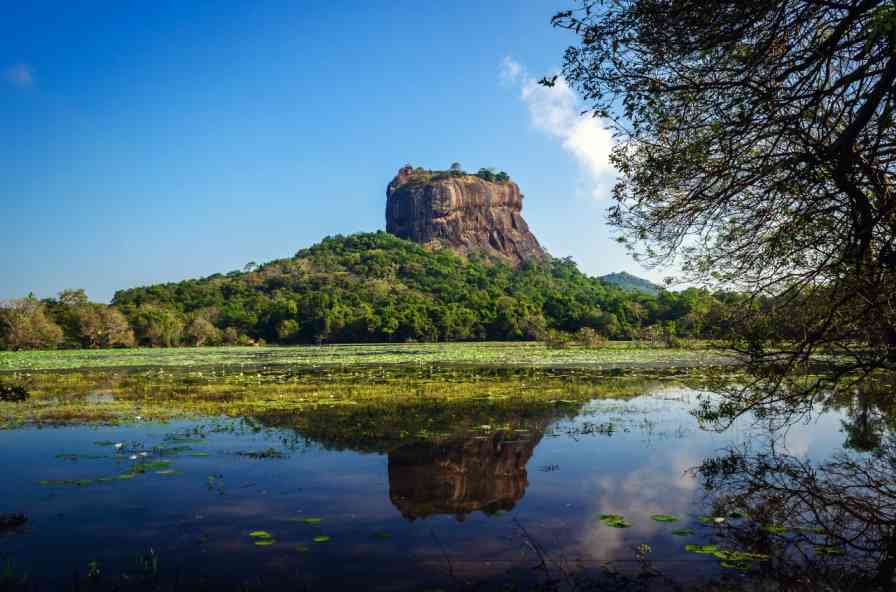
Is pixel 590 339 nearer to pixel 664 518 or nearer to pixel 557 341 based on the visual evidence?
pixel 557 341

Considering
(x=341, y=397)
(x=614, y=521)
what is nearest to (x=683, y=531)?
(x=614, y=521)

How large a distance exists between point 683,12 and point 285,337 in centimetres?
8128

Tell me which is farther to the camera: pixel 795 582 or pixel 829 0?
pixel 829 0

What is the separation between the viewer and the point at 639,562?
570 centimetres

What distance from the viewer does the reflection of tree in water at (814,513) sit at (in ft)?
17.7

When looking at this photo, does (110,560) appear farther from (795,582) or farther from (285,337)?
(285,337)

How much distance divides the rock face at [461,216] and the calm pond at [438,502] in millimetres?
158112

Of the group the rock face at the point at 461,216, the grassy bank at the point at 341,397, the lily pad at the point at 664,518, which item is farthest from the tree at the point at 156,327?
the rock face at the point at 461,216

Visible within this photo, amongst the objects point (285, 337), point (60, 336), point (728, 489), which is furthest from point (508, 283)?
point (728, 489)

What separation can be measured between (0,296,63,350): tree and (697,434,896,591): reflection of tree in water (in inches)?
3002

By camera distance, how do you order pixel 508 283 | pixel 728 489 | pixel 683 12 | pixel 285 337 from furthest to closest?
pixel 508 283 → pixel 285 337 → pixel 728 489 → pixel 683 12

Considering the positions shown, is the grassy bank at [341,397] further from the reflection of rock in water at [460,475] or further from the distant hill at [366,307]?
the distant hill at [366,307]

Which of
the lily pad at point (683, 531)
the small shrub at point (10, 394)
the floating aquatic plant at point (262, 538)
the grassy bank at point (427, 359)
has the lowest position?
the lily pad at point (683, 531)

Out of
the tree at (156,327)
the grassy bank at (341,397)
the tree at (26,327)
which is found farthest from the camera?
the tree at (156,327)
